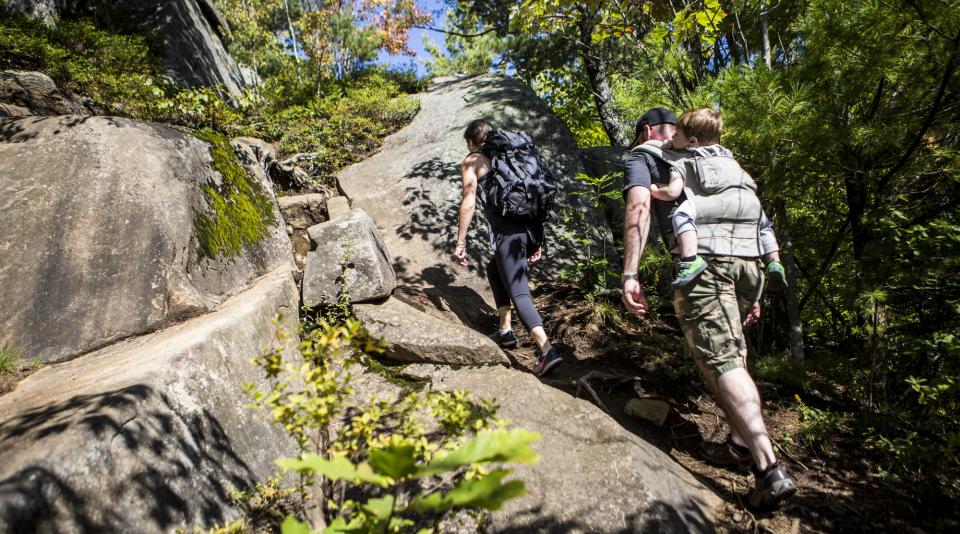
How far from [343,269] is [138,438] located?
7.31ft

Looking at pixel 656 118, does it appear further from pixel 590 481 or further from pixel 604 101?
pixel 604 101

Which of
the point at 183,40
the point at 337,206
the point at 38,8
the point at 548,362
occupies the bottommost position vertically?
the point at 548,362

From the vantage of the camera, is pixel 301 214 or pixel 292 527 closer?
pixel 292 527

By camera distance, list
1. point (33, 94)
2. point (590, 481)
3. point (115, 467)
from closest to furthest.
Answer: point (115, 467)
point (590, 481)
point (33, 94)

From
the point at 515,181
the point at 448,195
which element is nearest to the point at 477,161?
the point at 515,181

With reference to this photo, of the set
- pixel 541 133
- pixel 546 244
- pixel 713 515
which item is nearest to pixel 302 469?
pixel 713 515

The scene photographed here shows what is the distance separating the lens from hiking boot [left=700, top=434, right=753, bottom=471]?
262 cm

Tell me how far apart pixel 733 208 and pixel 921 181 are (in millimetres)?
1819

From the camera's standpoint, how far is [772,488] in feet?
7.18

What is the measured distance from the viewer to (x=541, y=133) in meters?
7.03

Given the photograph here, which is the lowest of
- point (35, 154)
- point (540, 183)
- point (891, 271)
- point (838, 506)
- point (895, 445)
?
point (838, 506)

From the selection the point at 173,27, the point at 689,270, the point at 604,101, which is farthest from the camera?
the point at 173,27

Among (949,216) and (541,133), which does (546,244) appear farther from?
(949,216)

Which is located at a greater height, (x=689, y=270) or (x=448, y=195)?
(x=448, y=195)
